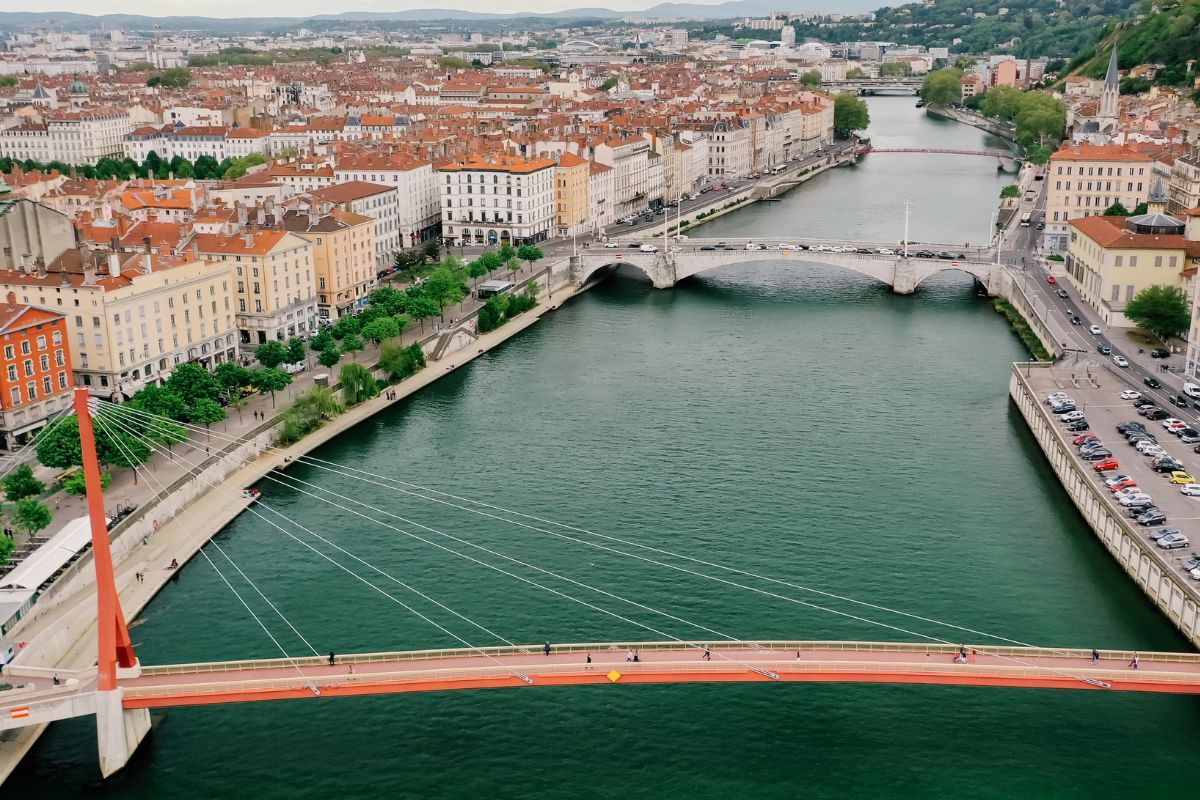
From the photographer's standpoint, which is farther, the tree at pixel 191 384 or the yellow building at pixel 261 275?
the yellow building at pixel 261 275

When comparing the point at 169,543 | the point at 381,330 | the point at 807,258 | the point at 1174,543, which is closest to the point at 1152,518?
the point at 1174,543

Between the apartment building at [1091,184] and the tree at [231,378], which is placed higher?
the apartment building at [1091,184]

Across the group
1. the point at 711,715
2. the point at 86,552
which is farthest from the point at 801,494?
the point at 86,552

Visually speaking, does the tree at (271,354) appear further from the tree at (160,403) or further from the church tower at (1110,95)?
the church tower at (1110,95)

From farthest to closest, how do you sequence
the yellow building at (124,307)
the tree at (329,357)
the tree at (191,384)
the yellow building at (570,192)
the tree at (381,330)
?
the yellow building at (570,192) → the tree at (381,330) → the tree at (329,357) → the yellow building at (124,307) → the tree at (191,384)

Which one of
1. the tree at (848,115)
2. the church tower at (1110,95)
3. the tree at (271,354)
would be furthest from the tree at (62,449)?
the tree at (848,115)

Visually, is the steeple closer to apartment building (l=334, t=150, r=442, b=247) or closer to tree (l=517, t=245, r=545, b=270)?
tree (l=517, t=245, r=545, b=270)
